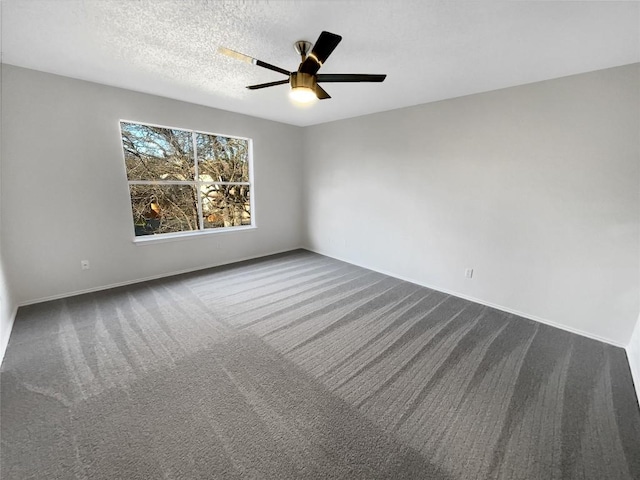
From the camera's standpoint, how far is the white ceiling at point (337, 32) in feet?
5.16

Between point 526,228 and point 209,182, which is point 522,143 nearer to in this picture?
point 526,228

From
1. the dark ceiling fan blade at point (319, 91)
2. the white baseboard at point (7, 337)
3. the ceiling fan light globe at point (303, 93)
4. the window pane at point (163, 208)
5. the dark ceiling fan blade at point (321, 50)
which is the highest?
the dark ceiling fan blade at point (321, 50)

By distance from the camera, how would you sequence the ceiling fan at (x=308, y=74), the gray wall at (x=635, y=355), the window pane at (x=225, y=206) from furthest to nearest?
1. the window pane at (x=225, y=206)
2. the gray wall at (x=635, y=355)
3. the ceiling fan at (x=308, y=74)

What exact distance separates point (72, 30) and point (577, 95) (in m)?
4.29

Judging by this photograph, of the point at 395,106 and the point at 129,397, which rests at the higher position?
the point at 395,106

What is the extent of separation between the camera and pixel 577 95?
92.4 inches

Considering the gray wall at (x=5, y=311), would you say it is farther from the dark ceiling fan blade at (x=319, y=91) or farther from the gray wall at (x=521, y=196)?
the gray wall at (x=521, y=196)

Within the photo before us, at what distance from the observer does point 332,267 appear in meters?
4.36

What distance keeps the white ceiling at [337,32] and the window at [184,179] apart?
2.85 feet

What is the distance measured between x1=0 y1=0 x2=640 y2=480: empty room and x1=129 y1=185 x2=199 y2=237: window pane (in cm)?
4

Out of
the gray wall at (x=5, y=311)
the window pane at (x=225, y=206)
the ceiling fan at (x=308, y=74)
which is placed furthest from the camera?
the window pane at (x=225, y=206)

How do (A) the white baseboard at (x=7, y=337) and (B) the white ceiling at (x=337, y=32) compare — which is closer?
(B) the white ceiling at (x=337, y=32)

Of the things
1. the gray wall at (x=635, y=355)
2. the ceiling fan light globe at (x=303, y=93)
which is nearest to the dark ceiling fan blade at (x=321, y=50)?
the ceiling fan light globe at (x=303, y=93)

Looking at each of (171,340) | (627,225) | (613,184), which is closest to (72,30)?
(171,340)
